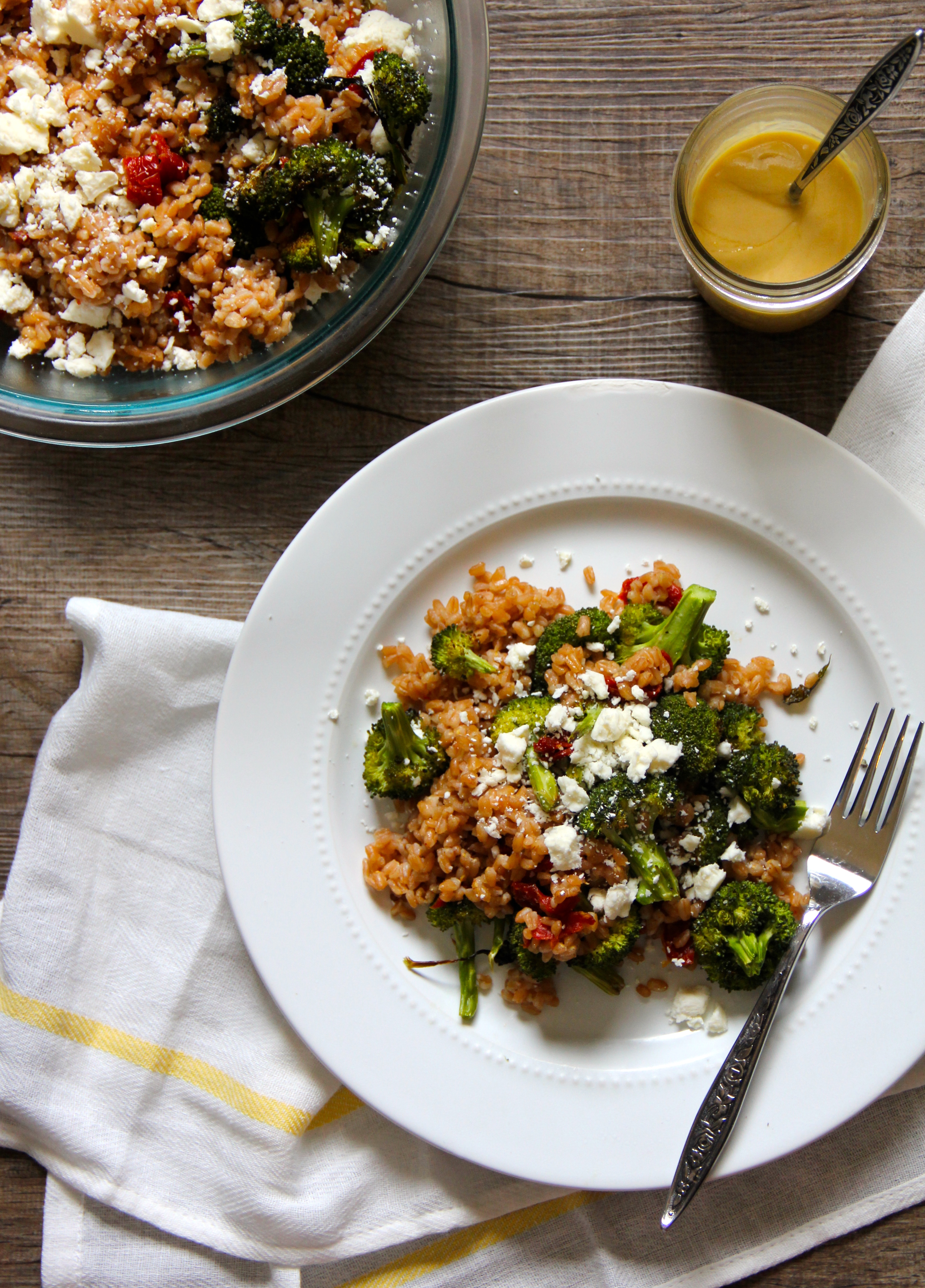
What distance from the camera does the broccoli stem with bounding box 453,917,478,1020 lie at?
77.2 inches

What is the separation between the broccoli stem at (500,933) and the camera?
1.94 meters

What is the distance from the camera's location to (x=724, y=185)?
1905 millimetres

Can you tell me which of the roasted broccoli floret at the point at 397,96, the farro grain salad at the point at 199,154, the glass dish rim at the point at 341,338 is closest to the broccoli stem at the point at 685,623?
the glass dish rim at the point at 341,338

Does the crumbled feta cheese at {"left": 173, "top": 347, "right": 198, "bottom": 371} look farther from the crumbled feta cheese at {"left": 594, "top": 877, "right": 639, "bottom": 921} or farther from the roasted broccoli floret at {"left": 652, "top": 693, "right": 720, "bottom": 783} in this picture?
the crumbled feta cheese at {"left": 594, "top": 877, "right": 639, "bottom": 921}

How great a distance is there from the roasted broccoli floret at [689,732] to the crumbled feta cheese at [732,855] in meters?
0.17

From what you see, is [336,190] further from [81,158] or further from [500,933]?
[500,933]

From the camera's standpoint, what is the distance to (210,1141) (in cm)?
212

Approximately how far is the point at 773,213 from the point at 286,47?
103cm

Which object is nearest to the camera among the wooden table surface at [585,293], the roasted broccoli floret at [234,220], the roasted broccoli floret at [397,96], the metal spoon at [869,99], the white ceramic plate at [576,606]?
the metal spoon at [869,99]

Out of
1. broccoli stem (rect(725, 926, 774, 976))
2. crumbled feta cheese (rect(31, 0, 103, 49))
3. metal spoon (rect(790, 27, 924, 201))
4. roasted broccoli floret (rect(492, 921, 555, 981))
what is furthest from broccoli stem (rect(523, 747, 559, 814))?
crumbled feta cheese (rect(31, 0, 103, 49))

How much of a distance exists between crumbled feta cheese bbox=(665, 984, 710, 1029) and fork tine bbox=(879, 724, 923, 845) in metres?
0.51

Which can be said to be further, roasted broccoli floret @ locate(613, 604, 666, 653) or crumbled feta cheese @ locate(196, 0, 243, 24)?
roasted broccoli floret @ locate(613, 604, 666, 653)

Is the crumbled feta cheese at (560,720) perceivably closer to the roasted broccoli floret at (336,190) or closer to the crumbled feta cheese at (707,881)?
the crumbled feta cheese at (707,881)

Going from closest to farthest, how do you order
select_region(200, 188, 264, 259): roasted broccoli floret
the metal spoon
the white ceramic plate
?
1. the metal spoon
2. select_region(200, 188, 264, 259): roasted broccoli floret
3. the white ceramic plate
